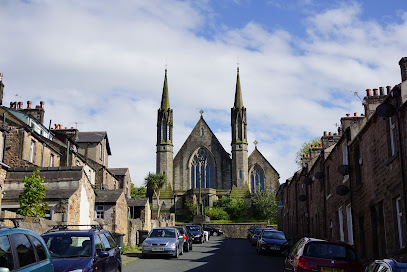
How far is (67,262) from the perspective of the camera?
9641mm

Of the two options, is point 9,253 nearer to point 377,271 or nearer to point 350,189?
point 377,271

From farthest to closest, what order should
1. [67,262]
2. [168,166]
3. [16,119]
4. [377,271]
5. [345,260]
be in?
[168,166], [16,119], [345,260], [67,262], [377,271]

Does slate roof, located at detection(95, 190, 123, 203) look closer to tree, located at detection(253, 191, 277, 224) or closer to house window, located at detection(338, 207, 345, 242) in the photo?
house window, located at detection(338, 207, 345, 242)

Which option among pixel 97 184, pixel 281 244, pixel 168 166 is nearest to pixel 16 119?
pixel 97 184

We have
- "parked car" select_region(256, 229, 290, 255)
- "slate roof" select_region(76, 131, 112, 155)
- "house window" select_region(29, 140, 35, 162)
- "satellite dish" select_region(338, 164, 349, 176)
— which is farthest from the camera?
"slate roof" select_region(76, 131, 112, 155)

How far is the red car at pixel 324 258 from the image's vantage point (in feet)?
36.9

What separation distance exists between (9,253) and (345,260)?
27.2 ft

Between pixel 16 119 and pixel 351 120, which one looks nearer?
pixel 351 120

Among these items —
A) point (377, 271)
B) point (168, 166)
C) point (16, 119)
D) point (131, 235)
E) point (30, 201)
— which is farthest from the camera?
point (168, 166)

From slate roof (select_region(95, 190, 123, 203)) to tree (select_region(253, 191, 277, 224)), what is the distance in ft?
147

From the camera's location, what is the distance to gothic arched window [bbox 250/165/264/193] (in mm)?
79688

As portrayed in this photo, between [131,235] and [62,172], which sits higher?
[62,172]

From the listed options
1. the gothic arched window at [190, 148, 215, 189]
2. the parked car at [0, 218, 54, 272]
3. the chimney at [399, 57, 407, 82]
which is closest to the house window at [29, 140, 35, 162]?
the chimney at [399, 57, 407, 82]

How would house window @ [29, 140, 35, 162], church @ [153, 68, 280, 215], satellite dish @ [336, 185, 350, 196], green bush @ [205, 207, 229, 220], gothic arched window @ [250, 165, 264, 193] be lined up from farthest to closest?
gothic arched window @ [250, 165, 264, 193] → church @ [153, 68, 280, 215] → green bush @ [205, 207, 229, 220] → house window @ [29, 140, 35, 162] → satellite dish @ [336, 185, 350, 196]
